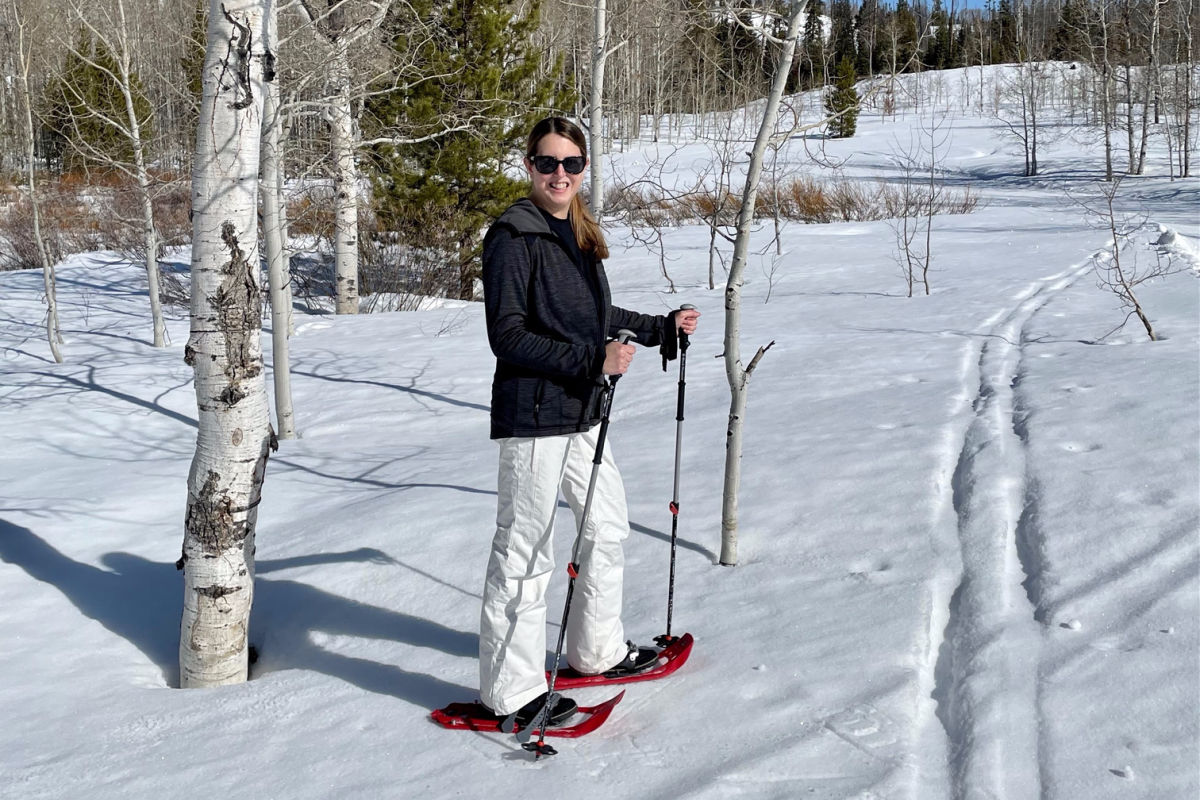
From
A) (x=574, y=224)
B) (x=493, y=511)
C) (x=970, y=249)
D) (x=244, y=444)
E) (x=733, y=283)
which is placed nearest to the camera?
(x=574, y=224)

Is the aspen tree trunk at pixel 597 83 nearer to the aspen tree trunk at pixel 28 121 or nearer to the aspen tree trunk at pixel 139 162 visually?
the aspen tree trunk at pixel 139 162

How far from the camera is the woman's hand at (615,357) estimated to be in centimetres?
280

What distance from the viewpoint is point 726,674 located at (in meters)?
3.26

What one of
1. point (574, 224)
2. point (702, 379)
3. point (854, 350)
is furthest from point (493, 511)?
point (854, 350)

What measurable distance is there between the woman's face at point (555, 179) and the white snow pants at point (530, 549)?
2.24ft

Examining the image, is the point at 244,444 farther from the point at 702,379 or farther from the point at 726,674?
the point at 702,379

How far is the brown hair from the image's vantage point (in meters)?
2.92

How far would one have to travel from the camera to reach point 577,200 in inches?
120

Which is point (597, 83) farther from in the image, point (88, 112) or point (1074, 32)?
point (1074, 32)

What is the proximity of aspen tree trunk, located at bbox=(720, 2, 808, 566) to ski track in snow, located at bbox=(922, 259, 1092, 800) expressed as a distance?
0.82m

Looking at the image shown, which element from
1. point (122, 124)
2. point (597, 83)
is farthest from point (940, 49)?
point (122, 124)

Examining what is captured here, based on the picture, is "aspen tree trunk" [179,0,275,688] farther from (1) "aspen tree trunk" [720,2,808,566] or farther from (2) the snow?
(1) "aspen tree trunk" [720,2,808,566]

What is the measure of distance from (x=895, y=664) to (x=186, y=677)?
255 cm

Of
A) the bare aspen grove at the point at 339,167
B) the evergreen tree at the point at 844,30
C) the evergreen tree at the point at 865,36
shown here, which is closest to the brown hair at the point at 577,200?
the bare aspen grove at the point at 339,167
